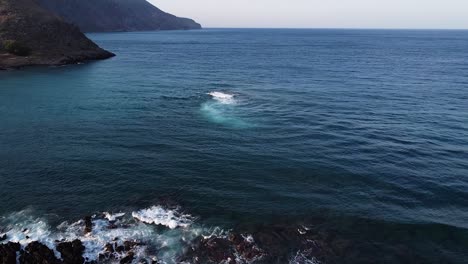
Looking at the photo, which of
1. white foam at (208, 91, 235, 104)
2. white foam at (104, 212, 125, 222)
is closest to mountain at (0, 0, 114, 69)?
white foam at (208, 91, 235, 104)

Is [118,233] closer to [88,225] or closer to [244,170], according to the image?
[88,225]

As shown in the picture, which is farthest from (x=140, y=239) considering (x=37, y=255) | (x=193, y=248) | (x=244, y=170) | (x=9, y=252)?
(x=244, y=170)

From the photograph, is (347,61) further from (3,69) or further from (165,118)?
(3,69)

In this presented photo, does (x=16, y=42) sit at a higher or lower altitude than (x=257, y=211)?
higher

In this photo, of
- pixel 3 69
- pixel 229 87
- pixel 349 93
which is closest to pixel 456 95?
pixel 349 93

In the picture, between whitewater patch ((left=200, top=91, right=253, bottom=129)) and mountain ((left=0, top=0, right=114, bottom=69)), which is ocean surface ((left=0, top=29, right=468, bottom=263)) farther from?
Result: mountain ((left=0, top=0, right=114, bottom=69))

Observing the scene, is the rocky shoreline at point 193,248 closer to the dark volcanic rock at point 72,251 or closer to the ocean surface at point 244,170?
the dark volcanic rock at point 72,251
